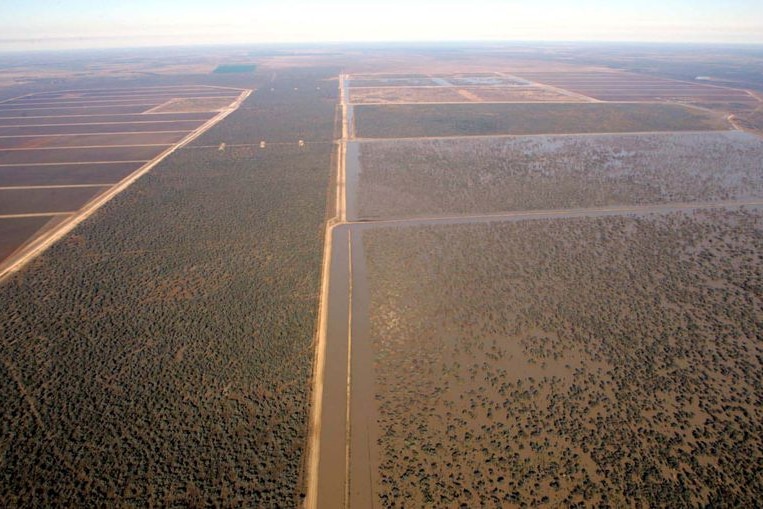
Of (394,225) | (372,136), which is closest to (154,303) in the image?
(394,225)

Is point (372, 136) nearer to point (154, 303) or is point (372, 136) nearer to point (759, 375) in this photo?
point (154, 303)

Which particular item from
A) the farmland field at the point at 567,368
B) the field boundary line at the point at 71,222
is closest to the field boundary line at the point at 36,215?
the field boundary line at the point at 71,222

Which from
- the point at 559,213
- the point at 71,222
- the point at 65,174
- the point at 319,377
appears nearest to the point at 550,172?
the point at 559,213

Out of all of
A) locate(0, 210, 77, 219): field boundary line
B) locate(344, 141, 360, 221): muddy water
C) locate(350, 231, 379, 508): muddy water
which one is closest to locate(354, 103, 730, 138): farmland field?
locate(344, 141, 360, 221): muddy water

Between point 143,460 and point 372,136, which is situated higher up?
point 372,136

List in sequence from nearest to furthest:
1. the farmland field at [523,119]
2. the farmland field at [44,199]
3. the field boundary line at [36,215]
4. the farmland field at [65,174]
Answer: the field boundary line at [36,215]
the farmland field at [44,199]
the farmland field at [65,174]
the farmland field at [523,119]

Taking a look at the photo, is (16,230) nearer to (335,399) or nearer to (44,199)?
(44,199)

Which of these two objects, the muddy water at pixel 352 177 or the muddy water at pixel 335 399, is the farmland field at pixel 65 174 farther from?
the muddy water at pixel 335 399
